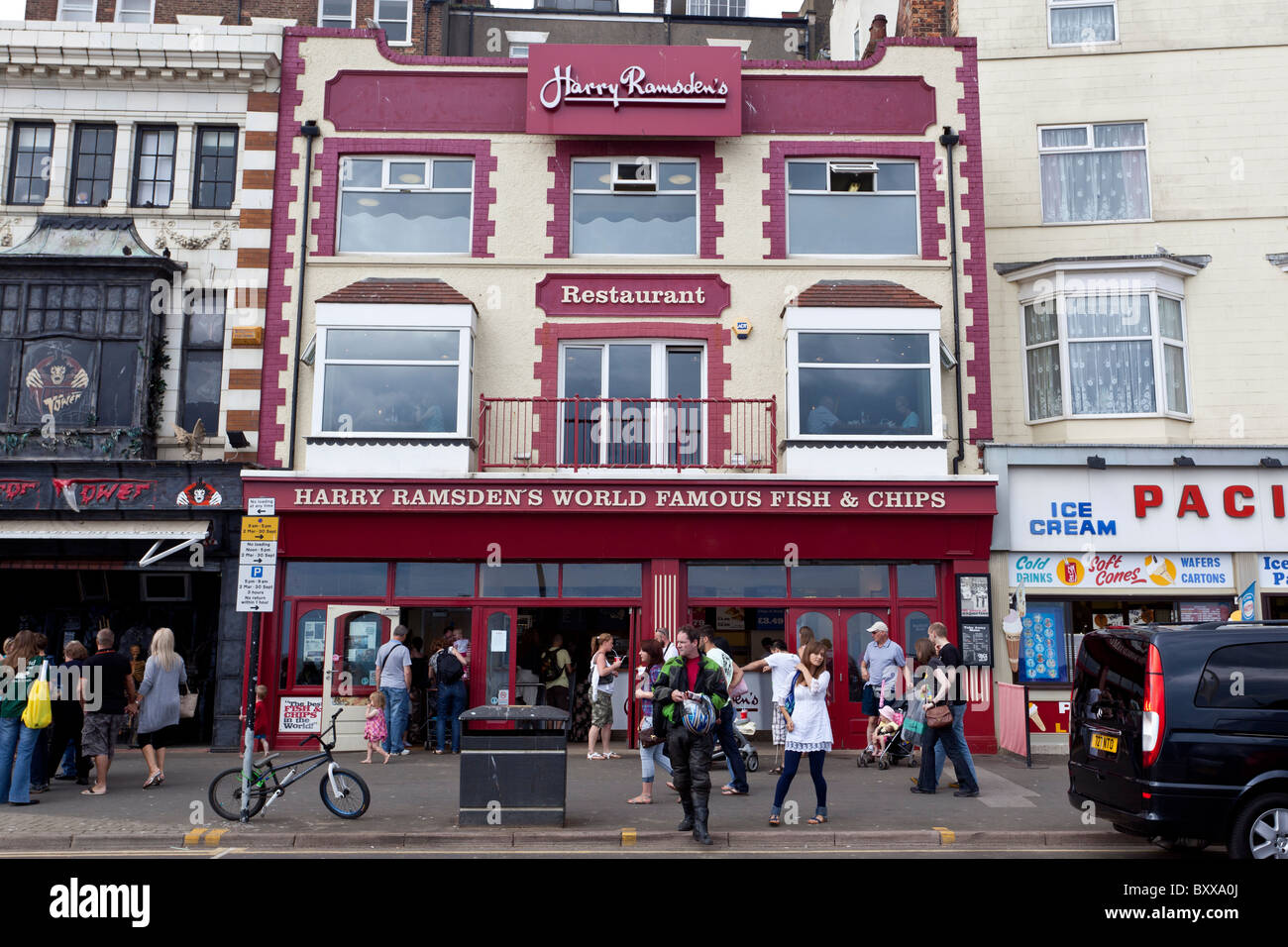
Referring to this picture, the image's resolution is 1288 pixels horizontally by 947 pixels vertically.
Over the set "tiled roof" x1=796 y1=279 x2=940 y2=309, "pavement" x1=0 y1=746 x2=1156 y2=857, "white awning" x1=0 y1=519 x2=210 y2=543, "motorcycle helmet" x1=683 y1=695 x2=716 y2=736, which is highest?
"tiled roof" x1=796 y1=279 x2=940 y2=309

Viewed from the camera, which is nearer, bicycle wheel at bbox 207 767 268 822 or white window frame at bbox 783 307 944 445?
bicycle wheel at bbox 207 767 268 822

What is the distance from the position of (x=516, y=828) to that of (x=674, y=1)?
85.3 feet

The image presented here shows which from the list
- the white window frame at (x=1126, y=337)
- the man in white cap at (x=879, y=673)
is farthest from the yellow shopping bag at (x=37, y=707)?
the white window frame at (x=1126, y=337)

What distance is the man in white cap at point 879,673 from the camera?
1449cm

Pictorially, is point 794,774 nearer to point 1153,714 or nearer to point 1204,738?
point 1153,714

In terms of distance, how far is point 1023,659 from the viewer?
53.8 ft

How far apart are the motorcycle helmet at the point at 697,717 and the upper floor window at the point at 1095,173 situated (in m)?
12.2

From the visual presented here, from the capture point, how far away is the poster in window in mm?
16391

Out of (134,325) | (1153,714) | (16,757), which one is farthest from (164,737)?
(1153,714)

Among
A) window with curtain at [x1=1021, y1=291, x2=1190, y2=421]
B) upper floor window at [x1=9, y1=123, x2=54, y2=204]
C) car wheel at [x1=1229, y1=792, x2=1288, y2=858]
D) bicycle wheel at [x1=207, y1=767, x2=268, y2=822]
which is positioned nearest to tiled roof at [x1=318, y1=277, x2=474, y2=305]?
upper floor window at [x1=9, y1=123, x2=54, y2=204]

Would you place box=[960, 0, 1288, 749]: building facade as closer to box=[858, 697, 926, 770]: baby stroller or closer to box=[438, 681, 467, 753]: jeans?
box=[858, 697, 926, 770]: baby stroller

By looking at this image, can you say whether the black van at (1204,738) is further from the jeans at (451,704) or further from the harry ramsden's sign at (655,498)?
the jeans at (451,704)

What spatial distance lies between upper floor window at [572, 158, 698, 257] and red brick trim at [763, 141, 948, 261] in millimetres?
1276

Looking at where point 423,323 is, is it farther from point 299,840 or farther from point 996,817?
point 996,817
